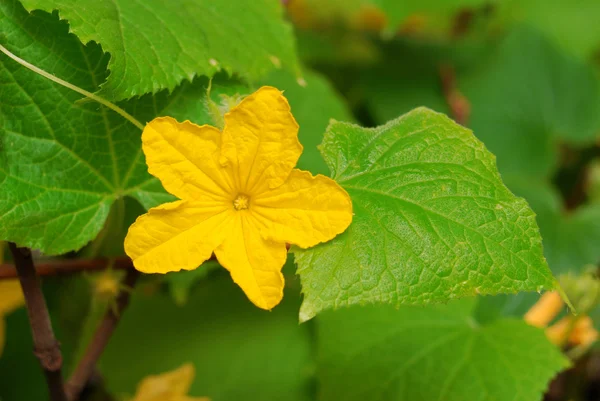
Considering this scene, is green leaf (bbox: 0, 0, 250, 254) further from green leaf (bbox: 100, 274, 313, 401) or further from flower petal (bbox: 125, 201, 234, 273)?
green leaf (bbox: 100, 274, 313, 401)

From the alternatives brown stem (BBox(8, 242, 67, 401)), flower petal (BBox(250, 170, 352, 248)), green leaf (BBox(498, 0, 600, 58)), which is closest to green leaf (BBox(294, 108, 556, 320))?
flower petal (BBox(250, 170, 352, 248))

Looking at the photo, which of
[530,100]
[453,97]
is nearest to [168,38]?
[453,97]

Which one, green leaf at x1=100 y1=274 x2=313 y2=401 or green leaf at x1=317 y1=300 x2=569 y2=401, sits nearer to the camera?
green leaf at x1=317 y1=300 x2=569 y2=401

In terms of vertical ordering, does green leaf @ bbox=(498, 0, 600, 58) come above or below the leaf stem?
below

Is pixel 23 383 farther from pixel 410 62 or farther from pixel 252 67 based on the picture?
pixel 410 62

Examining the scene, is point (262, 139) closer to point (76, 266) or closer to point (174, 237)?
point (174, 237)

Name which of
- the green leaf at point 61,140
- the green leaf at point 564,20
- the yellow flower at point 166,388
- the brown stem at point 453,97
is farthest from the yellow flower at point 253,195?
the green leaf at point 564,20

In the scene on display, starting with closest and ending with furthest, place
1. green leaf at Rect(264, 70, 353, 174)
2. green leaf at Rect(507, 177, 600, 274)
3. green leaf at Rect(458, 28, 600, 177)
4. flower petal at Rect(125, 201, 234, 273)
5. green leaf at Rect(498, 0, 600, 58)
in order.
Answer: flower petal at Rect(125, 201, 234, 273), green leaf at Rect(264, 70, 353, 174), green leaf at Rect(507, 177, 600, 274), green leaf at Rect(458, 28, 600, 177), green leaf at Rect(498, 0, 600, 58)
